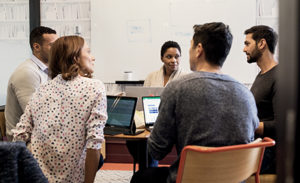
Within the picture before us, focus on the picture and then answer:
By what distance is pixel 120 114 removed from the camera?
2410 mm

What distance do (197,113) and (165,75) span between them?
2.38 m

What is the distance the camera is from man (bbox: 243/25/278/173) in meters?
2.03

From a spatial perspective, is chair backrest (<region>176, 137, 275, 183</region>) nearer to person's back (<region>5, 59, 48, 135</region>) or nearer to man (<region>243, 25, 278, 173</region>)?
man (<region>243, 25, 278, 173</region>)

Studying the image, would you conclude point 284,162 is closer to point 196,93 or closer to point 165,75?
point 196,93

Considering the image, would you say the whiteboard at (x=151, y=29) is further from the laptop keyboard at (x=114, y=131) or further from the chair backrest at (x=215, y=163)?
the chair backrest at (x=215, y=163)

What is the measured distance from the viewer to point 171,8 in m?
4.29

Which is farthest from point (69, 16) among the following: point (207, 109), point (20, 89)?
point (207, 109)

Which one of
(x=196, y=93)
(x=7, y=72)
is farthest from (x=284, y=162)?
(x=7, y=72)

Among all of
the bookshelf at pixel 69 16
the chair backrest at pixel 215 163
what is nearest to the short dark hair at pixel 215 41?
the chair backrest at pixel 215 163

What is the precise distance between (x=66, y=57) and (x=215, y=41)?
781mm

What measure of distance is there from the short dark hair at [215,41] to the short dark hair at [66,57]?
67 centimetres

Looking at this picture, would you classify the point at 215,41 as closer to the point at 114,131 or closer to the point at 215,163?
the point at 215,163

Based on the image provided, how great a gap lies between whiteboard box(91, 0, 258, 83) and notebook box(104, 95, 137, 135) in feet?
6.54

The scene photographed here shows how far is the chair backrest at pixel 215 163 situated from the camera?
1.32 meters
